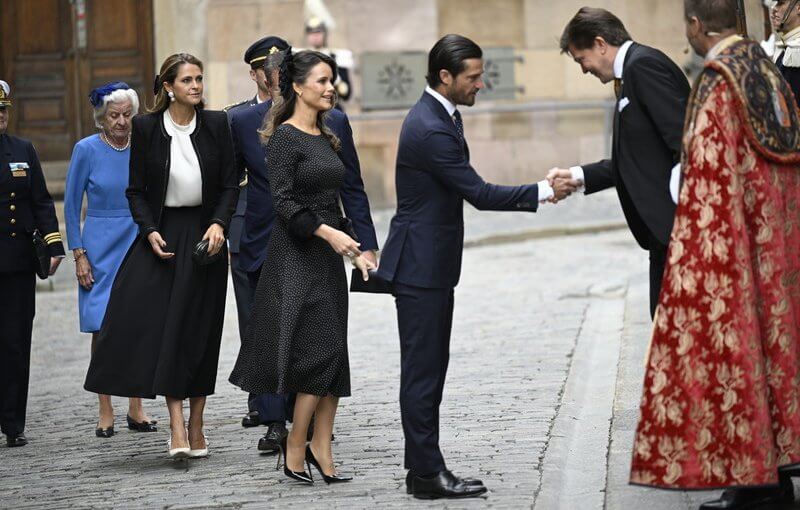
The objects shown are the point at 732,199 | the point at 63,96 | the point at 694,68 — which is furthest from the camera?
the point at 694,68

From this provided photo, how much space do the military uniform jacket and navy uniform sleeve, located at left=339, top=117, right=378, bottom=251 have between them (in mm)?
2023

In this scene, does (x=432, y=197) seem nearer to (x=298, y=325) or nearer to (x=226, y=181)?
(x=298, y=325)

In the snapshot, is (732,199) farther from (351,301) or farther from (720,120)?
(351,301)

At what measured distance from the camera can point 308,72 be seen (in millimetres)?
6848

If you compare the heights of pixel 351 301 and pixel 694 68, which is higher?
pixel 694 68

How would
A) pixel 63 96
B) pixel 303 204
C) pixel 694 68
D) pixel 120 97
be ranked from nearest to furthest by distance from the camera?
pixel 303 204
pixel 120 97
pixel 63 96
pixel 694 68

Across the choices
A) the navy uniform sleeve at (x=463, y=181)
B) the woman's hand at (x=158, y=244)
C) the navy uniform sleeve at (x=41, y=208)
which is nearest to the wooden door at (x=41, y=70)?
the navy uniform sleeve at (x=41, y=208)

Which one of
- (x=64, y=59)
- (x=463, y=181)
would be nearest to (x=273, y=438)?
(x=463, y=181)

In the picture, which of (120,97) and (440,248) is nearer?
(440,248)

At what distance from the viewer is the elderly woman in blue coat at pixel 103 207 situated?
8.54 m

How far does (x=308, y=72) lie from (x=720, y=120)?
198cm

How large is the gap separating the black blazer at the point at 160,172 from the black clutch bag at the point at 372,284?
1.20m

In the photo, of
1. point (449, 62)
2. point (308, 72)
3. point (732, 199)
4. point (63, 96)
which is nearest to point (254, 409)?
point (308, 72)

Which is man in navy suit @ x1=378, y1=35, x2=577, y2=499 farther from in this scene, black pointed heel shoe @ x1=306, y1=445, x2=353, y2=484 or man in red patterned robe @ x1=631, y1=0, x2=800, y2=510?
man in red patterned robe @ x1=631, y1=0, x2=800, y2=510
